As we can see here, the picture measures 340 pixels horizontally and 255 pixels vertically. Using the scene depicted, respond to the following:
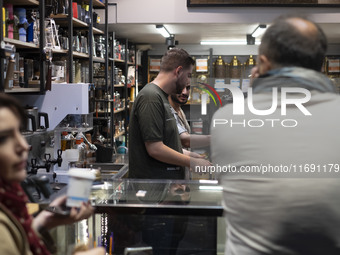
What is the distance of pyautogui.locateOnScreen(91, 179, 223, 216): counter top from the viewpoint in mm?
2521

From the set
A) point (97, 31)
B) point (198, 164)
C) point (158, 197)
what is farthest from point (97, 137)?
point (158, 197)

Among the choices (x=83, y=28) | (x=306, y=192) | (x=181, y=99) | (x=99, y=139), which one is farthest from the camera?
(x=99, y=139)

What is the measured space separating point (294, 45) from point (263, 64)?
10 centimetres

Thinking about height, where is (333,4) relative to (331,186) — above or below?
above

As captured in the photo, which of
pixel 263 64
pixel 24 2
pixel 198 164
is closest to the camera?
pixel 263 64

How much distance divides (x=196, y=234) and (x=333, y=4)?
492cm

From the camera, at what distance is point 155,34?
8.22 meters

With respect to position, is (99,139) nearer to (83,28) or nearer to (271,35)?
(83,28)

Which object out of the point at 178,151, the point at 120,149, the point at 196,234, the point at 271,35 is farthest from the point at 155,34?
the point at 271,35

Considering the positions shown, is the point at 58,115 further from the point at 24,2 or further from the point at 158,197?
the point at 158,197

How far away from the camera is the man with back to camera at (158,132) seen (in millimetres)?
3184

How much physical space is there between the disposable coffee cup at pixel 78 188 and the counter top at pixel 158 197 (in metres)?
1.07

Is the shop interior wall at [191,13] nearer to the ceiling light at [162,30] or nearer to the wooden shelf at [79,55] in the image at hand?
the ceiling light at [162,30]

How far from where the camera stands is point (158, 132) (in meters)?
3.19
